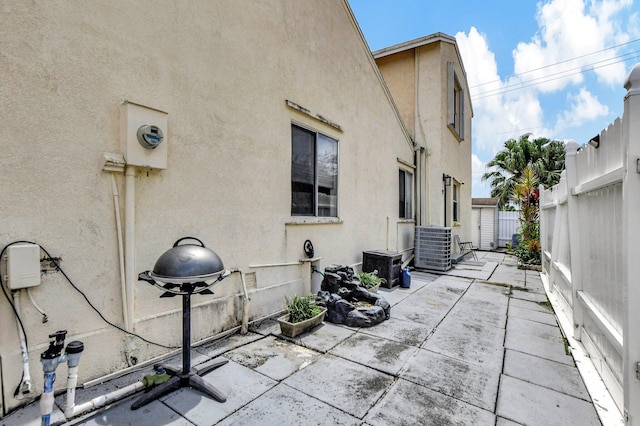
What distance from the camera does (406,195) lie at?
9.17 meters

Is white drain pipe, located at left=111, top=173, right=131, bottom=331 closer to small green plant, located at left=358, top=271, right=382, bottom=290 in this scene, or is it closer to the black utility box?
small green plant, located at left=358, top=271, right=382, bottom=290

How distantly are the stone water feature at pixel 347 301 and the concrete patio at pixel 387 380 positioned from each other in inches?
6.4

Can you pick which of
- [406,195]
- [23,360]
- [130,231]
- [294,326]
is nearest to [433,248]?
[406,195]

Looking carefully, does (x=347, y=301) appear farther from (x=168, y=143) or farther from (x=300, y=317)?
(x=168, y=143)

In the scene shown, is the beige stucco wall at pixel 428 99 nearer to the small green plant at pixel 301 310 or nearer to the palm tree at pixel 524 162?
the small green plant at pixel 301 310

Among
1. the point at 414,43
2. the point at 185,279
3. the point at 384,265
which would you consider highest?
the point at 414,43

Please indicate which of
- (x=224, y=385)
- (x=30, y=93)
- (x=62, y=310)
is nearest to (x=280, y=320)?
(x=224, y=385)

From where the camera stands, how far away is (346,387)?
2.57m

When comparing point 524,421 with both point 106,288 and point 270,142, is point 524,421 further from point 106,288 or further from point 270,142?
point 270,142

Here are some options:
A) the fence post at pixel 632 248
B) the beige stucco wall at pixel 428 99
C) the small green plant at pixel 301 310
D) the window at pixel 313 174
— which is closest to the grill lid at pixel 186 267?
the small green plant at pixel 301 310

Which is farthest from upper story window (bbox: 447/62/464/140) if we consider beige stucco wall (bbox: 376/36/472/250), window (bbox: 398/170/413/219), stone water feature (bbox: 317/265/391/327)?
stone water feature (bbox: 317/265/391/327)

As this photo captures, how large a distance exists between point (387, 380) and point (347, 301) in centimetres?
191

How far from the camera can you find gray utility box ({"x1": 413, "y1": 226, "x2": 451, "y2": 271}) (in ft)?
27.0

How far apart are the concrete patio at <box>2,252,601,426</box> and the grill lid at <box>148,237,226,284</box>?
0.99 m
